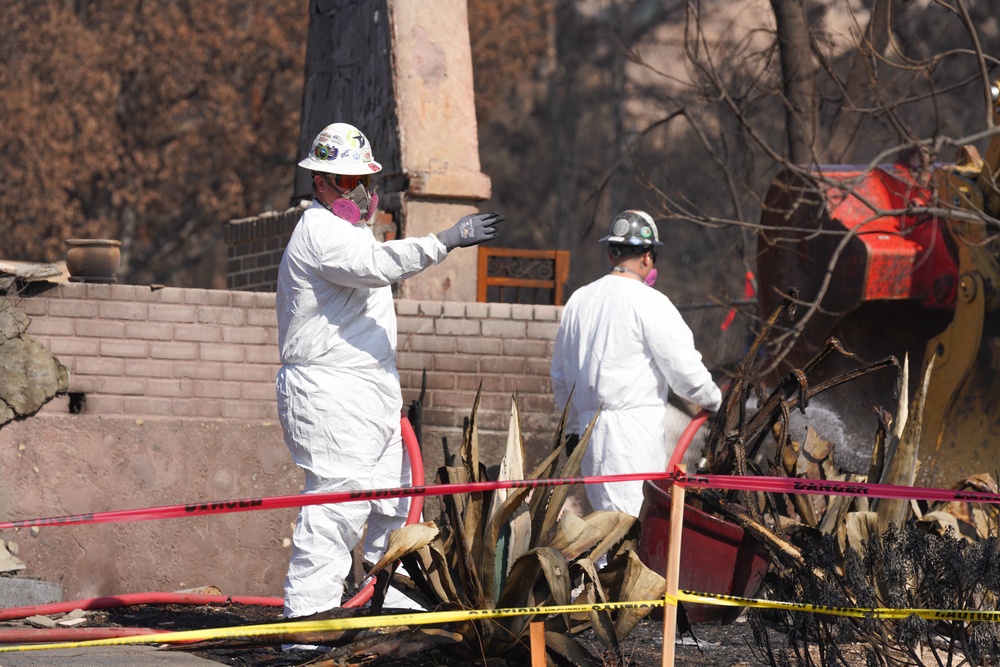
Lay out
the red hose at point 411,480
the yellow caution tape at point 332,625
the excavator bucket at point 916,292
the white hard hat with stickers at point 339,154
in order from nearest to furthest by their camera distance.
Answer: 1. the yellow caution tape at point 332,625
2. the white hard hat with stickers at point 339,154
3. the red hose at point 411,480
4. the excavator bucket at point 916,292

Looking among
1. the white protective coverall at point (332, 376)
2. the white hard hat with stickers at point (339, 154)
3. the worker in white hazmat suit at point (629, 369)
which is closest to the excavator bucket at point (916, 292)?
the worker in white hazmat suit at point (629, 369)

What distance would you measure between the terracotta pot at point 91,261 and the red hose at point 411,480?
229 centimetres

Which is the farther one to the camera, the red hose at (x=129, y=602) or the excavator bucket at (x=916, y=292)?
the excavator bucket at (x=916, y=292)

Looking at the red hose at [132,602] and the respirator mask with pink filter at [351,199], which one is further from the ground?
the respirator mask with pink filter at [351,199]

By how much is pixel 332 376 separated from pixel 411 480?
2.86 ft

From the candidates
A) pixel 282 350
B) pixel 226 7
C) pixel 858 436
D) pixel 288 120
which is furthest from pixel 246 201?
pixel 282 350


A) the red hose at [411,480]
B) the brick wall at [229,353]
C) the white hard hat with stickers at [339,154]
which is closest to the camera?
the white hard hat with stickers at [339,154]

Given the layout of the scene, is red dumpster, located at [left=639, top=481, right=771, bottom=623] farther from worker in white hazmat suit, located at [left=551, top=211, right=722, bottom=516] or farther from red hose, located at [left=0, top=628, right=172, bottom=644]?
red hose, located at [left=0, top=628, right=172, bottom=644]

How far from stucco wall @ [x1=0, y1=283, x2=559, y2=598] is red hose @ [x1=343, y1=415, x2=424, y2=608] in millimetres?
1314

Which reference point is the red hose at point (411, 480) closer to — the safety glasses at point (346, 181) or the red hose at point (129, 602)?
the red hose at point (129, 602)

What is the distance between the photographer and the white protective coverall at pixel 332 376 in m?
5.39

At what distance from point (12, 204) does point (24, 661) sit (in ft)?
54.7

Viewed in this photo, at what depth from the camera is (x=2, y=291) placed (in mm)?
7160

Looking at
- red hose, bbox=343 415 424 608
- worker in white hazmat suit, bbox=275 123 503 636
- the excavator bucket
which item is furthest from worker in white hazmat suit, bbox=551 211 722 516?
the excavator bucket
